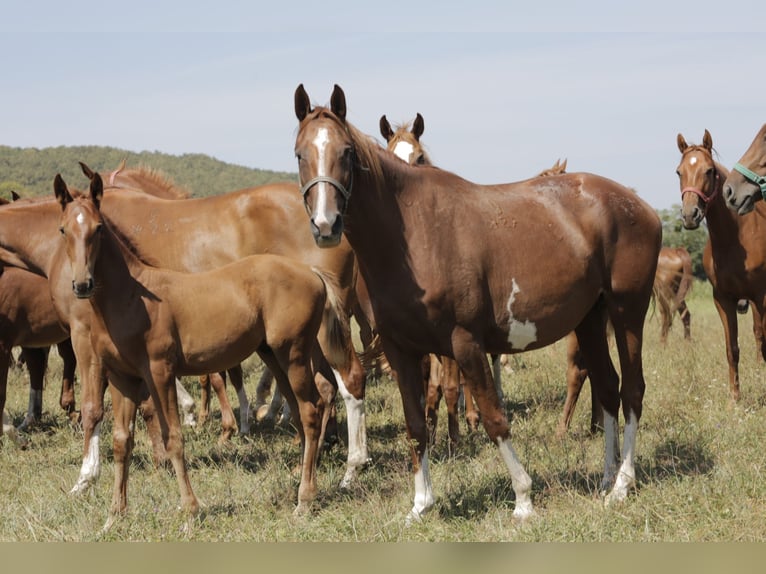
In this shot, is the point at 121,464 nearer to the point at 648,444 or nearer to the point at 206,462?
the point at 206,462

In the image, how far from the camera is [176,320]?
561 cm

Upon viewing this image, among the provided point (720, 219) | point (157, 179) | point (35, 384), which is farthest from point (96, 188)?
point (720, 219)

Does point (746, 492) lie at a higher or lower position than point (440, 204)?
lower

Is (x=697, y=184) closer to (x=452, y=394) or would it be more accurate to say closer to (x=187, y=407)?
(x=452, y=394)

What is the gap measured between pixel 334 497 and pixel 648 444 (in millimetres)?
2565

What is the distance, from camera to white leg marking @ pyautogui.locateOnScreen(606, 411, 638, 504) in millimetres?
5367

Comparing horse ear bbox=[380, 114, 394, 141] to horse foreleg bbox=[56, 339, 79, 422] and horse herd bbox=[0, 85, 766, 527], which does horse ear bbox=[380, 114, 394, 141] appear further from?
horse foreleg bbox=[56, 339, 79, 422]

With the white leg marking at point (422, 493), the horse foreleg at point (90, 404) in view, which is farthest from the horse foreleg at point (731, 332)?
the horse foreleg at point (90, 404)

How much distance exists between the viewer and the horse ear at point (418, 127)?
8.99 metres

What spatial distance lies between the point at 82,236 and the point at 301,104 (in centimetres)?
162

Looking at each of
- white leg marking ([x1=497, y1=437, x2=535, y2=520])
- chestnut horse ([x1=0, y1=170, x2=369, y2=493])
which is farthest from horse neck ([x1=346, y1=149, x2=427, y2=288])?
chestnut horse ([x1=0, y1=170, x2=369, y2=493])

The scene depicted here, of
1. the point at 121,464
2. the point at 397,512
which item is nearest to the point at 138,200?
the point at 121,464

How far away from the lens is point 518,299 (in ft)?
17.2

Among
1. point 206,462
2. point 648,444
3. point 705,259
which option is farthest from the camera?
point 705,259
